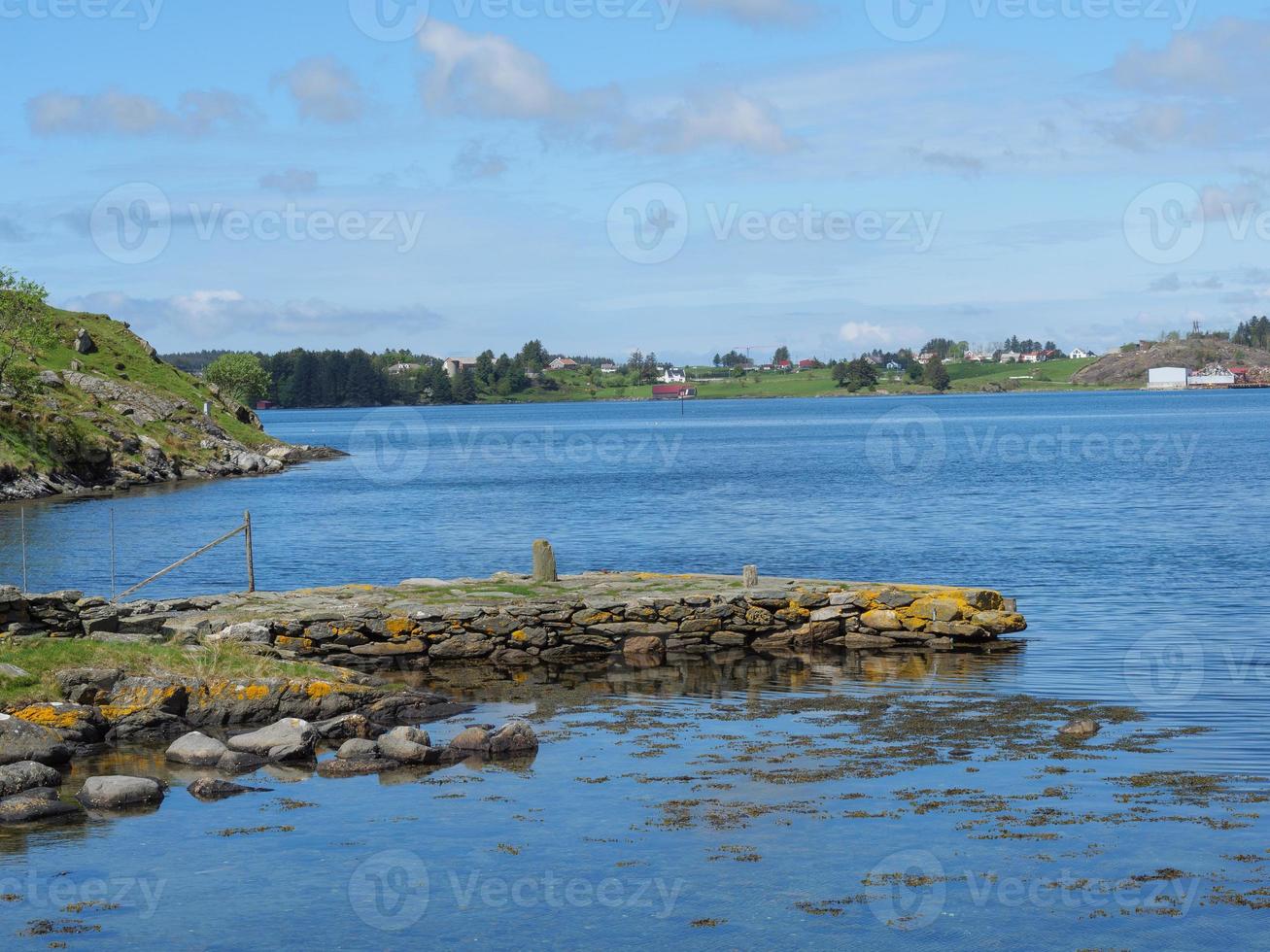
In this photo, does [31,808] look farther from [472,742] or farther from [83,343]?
[83,343]

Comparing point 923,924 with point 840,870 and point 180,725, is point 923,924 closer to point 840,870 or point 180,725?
point 840,870

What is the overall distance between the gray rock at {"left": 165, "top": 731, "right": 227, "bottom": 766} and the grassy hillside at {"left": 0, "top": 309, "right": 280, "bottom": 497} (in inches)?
2778

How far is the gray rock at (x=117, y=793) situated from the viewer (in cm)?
1867

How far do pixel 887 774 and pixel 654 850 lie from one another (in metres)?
4.70

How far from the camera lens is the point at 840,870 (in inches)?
617

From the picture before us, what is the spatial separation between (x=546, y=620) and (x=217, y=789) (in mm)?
12554

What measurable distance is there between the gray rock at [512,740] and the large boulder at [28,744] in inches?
258

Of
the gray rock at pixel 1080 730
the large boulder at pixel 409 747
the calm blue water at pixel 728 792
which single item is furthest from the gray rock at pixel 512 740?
the gray rock at pixel 1080 730

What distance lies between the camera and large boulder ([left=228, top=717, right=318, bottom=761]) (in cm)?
2123

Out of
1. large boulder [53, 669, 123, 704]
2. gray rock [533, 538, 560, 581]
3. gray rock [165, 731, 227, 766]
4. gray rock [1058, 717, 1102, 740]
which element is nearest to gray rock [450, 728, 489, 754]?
gray rock [165, 731, 227, 766]

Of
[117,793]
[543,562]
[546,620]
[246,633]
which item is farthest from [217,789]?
[543,562]

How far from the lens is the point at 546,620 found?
31172 millimetres

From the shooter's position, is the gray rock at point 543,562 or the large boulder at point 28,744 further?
the gray rock at point 543,562

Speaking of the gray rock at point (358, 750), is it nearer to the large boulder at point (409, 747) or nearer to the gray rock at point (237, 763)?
the large boulder at point (409, 747)
